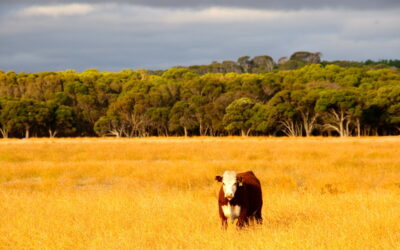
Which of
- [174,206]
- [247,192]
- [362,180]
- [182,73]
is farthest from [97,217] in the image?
[182,73]

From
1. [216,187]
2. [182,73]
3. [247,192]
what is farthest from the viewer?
[182,73]

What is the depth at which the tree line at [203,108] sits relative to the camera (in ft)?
221

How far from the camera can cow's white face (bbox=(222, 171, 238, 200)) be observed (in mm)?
8617

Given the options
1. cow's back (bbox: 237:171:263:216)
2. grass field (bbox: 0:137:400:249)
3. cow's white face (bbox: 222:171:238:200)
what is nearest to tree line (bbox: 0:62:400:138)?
grass field (bbox: 0:137:400:249)

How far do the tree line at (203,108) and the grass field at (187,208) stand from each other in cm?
4504

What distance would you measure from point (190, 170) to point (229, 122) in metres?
50.6

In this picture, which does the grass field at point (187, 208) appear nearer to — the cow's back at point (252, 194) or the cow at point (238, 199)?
the cow at point (238, 199)

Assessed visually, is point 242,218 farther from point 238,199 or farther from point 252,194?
point 252,194

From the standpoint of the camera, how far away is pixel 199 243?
893 cm

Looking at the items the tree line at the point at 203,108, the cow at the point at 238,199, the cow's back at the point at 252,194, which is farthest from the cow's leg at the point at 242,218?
the tree line at the point at 203,108

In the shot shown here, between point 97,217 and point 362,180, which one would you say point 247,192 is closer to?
point 97,217

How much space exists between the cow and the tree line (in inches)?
2239

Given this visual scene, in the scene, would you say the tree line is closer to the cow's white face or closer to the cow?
the cow

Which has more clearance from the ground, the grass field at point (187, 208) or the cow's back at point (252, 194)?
the cow's back at point (252, 194)
